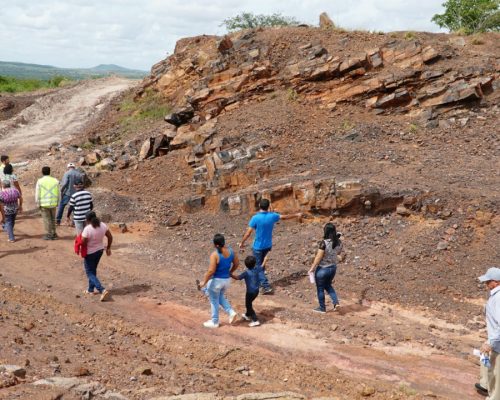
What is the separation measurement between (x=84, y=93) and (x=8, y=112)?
16.7 ft

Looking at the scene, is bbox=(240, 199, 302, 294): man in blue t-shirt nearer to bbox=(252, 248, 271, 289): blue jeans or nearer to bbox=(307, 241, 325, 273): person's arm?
bbox=(252, 248, 271, 289): blue jeans

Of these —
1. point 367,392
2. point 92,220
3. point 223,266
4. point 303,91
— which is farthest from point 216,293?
point 303,91

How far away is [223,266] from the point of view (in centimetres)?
759

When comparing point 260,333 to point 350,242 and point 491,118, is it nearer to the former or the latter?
point 350,242

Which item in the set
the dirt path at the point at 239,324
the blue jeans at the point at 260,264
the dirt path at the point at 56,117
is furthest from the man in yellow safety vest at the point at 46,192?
the dirt path at the point at 56,117

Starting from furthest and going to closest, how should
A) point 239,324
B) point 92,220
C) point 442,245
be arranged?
1. point 442,245
2. point 92,220
3. point 239,324

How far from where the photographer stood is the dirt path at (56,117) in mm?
23953

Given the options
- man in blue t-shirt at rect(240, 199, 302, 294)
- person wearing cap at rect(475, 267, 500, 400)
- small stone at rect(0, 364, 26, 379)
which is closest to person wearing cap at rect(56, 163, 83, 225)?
man in blue t-shirt at rect(240, 199, 302, 294)

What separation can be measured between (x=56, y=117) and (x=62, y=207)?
57.7ft

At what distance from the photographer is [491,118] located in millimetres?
14781

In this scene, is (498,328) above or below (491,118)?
below

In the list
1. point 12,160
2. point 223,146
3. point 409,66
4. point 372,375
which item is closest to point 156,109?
point 12,160

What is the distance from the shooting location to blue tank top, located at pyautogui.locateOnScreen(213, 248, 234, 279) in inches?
297

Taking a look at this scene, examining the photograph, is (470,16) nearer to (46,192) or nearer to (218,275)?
(46,192)
